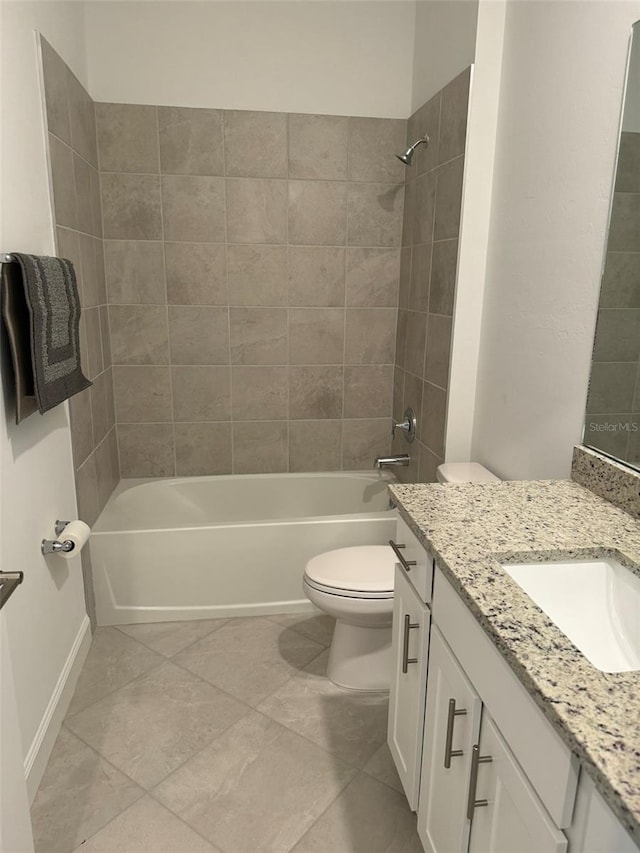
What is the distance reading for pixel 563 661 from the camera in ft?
2.85

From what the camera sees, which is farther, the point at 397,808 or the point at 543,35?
the point at 543,35

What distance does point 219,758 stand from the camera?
182cm

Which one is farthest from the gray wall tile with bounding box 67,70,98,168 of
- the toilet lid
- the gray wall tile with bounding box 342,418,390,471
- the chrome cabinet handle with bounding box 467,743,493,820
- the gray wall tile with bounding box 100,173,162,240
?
the chrome cabinet handle with bounding box 467,743,493,820

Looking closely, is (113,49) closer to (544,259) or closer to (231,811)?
(544,259)

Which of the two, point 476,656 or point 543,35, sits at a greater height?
point 543,35

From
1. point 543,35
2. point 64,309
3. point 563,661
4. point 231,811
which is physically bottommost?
point 231,811

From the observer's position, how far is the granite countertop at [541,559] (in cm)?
72

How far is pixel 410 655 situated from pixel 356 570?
2.07ft

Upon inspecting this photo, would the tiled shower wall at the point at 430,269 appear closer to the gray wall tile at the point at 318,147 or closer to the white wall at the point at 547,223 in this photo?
the white wall at the point at 547,223

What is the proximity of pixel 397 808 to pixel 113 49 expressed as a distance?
3.04 meters

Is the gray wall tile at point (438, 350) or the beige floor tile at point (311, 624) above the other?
the gray wall tile at point (438, 350)

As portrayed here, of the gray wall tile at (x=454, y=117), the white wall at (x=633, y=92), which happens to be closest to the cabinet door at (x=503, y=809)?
the white wall at (x=633, y=92)

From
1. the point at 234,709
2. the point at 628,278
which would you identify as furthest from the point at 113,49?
the point at 234,709

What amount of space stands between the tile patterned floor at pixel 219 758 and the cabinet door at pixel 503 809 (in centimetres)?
62
